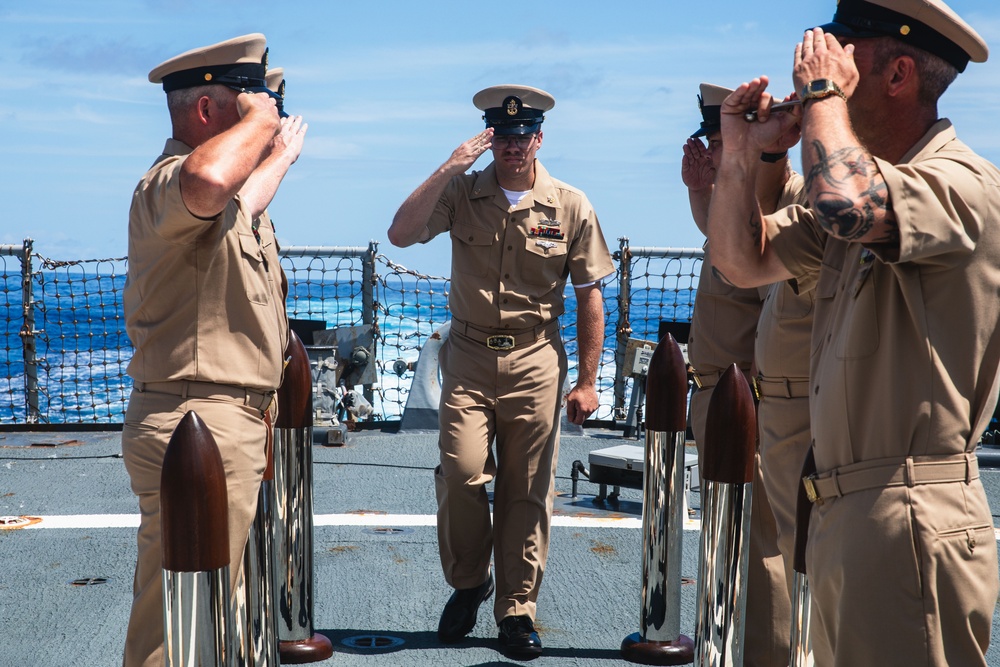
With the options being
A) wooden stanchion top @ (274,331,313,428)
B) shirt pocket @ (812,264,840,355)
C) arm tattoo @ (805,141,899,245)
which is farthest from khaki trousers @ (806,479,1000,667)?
wooden stanchion top @ (274,331,313,428)

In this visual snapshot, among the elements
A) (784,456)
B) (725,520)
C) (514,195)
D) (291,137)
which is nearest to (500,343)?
(514,195)

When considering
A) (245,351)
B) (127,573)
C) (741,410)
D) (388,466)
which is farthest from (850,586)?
(388,466)

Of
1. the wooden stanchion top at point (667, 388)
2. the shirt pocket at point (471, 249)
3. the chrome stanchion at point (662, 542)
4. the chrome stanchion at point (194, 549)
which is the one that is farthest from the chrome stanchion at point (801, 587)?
the shirt pocket at point (471, 249)

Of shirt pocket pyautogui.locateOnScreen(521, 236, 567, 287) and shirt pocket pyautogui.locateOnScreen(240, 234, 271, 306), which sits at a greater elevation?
shirt pocket pyautogui.locateOnScreen(521, 236, 567, 287)

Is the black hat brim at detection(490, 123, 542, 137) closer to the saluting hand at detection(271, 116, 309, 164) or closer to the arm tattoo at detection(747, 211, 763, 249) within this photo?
the saluting hand at detection(271, 116, 309, 164)

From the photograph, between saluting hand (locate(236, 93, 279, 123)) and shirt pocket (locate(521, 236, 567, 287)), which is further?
shirt pocket (locate(521, 236, 567, 287))

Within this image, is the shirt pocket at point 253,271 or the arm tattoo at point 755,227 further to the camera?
the shirt pocket at point 253,271

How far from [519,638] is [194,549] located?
223cm

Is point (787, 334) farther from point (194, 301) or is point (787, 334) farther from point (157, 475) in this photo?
→ point (157, 475)

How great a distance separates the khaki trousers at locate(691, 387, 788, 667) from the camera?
3658 millimetres

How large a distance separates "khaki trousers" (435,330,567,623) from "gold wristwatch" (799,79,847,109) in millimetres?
2377

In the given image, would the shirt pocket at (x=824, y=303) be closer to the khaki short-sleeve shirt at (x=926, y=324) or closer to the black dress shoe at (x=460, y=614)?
the khaki short-sleeve shirt at (x=926, y=324)

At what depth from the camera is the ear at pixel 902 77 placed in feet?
7.93

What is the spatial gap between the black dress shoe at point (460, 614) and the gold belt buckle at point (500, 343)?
1.02 m
